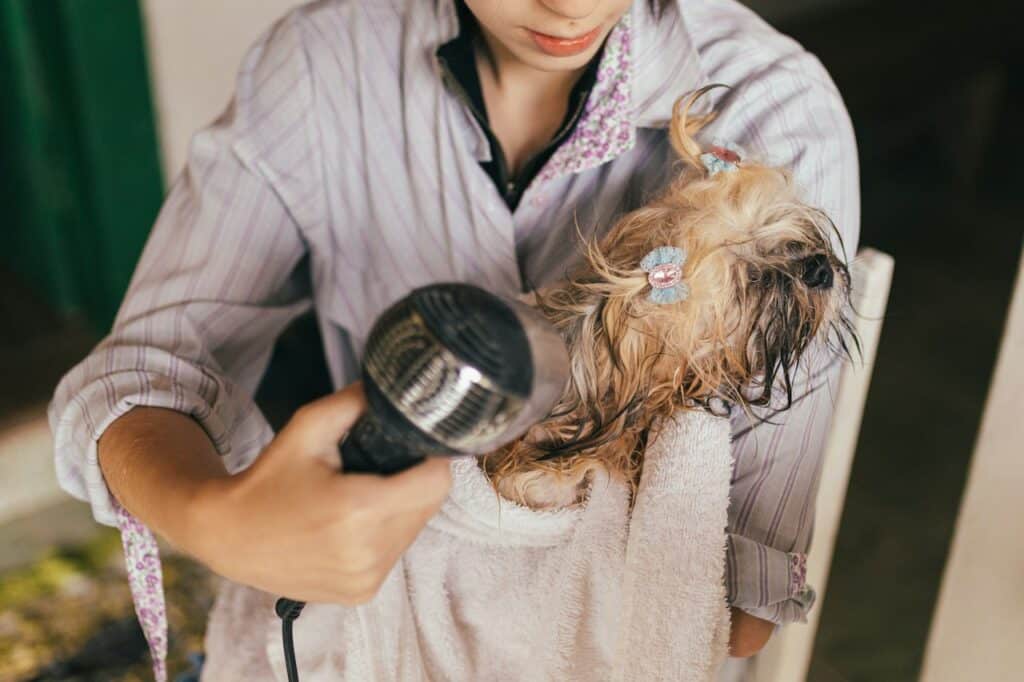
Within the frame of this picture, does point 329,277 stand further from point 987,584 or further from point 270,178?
point 987,584

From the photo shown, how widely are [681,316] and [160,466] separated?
1.33 ft

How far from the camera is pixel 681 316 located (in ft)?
2.54

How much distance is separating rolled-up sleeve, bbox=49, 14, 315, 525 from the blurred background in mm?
686

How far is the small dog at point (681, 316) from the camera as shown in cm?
76

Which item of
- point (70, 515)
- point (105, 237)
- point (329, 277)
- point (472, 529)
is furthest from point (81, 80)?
point (472, 529)

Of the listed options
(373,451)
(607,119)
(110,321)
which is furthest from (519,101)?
(110,321)

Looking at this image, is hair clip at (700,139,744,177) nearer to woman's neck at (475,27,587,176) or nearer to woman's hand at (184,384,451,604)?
woman's neck at (475,27,587,176)

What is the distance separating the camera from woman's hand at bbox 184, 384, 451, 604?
2.03 feet

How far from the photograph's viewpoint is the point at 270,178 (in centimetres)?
108

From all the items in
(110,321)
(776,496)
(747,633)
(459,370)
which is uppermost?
(459,370)

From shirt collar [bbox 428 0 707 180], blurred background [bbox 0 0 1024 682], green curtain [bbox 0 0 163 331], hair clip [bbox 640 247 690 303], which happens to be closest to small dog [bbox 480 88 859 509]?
hair clip [bbox 640 247 690 303]

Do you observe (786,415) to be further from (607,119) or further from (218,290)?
(218,290)

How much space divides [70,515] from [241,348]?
4.88ft

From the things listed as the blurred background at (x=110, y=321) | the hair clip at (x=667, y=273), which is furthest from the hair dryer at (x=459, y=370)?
the blurred background at (x=110, y=321)
